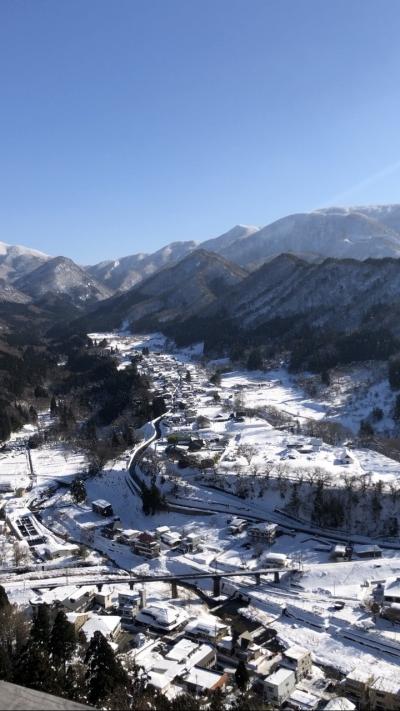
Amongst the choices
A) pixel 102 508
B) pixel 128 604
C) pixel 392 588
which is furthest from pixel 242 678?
pixel 102 508

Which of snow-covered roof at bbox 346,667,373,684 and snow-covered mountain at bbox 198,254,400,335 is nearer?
snow-covered roof at bbox 346,667,373,684

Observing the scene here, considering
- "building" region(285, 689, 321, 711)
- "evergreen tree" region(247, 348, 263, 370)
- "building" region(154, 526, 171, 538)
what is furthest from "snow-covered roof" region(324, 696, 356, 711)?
"evergreen tree" region(247, 348, 263, 370)

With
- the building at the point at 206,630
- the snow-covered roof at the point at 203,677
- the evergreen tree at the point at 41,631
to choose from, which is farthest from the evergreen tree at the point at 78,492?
the snow-covered roof at the point at 203,677

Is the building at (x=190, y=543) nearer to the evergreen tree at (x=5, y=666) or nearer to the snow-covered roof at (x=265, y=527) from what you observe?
the snow-covered roof at (x=265, y=527)

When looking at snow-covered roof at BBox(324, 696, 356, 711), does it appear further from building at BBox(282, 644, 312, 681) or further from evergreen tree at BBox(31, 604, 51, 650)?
evergreen tree at BBox(31, 604, 51, 650)

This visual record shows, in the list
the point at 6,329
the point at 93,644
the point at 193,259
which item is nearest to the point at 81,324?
the point at 6,329

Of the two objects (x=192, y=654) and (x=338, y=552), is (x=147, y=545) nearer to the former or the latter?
(x=338, y=552)
